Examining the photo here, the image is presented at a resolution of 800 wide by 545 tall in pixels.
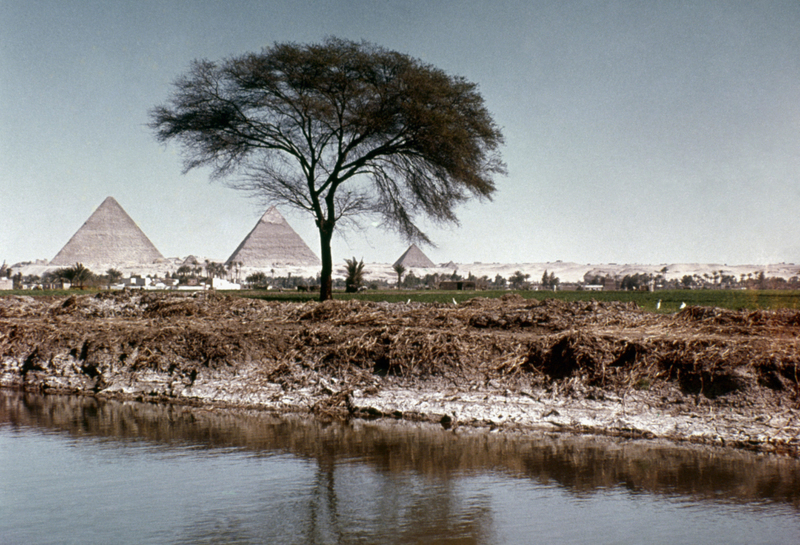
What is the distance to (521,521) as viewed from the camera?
325cm

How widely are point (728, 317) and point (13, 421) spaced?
25.4ft

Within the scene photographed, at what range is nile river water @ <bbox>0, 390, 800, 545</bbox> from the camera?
122 inches

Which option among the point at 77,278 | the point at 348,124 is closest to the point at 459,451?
the point at 348,124

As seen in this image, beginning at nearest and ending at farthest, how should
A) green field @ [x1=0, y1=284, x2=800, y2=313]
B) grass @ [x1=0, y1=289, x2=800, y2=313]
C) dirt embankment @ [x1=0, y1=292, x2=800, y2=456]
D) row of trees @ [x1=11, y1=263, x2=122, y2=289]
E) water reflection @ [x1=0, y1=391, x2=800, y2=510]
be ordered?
water reflection @ [x1=0, y1=391, x2=800, y2=510], dirt embankment @ [x1=0, y1=292, x2=800, y2=456], grass @ [x1=0, y1=289, x2=800, y2=313], green field @ [x1=0, y1=284, x2=800, y2=313], row of trees @ [x1=11, y1=263, x2=122, y2=289]

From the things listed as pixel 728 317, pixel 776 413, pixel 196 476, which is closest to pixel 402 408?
pixel 196 476

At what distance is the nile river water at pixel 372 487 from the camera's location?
310 centimetres

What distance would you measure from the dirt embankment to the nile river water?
528mm

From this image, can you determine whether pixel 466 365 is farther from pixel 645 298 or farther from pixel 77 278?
pixel 77 278

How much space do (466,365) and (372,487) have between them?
9.14 ft

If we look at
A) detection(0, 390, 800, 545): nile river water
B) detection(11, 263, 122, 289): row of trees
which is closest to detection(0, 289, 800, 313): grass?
detection(0, 390, 800, 545): nile river water

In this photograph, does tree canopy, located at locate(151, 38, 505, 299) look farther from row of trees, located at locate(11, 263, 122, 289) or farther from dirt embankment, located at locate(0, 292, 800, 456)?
row of trees, located at locate(11, 263, 122, 289)

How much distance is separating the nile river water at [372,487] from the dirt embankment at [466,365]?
53 centimetres

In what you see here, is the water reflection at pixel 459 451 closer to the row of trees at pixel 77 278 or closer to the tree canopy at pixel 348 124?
the tree canopy at pixel 348 124

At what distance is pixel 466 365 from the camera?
21.0ft
